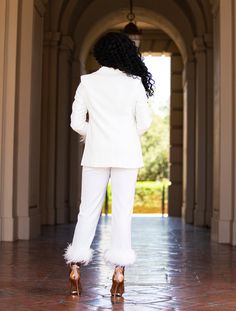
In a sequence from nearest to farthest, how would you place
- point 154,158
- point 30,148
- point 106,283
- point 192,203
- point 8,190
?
point 106,283, point 8,190, point 30,148, point 192,203, point 154,158

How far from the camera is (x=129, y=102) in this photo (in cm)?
430

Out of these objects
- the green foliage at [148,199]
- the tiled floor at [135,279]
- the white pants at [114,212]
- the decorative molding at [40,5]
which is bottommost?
the green foliage at [148,199]

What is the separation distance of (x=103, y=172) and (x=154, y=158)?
111 feet

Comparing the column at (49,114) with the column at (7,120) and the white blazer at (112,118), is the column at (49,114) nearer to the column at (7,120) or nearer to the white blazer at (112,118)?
the column at (7,120)

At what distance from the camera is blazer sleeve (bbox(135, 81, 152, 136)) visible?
14.1ft

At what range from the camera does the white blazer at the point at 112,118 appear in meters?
4.23

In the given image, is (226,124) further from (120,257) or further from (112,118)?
(120,257)

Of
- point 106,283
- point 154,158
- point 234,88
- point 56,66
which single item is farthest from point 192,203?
point 154,158

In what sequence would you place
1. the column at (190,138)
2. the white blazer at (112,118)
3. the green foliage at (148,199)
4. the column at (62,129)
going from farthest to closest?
the green foliage at (148,199)
the column at (190,138)
the column at (62,129)
the white blazer at (112,118)

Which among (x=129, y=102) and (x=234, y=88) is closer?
(x=129, y=102)

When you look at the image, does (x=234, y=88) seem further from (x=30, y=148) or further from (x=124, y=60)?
(x=124, y=60)

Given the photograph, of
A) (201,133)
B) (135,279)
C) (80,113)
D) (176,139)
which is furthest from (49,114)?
(80,113)

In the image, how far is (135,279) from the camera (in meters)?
5.24

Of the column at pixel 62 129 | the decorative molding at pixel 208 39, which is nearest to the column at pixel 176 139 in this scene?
the column at pixel 62 129
